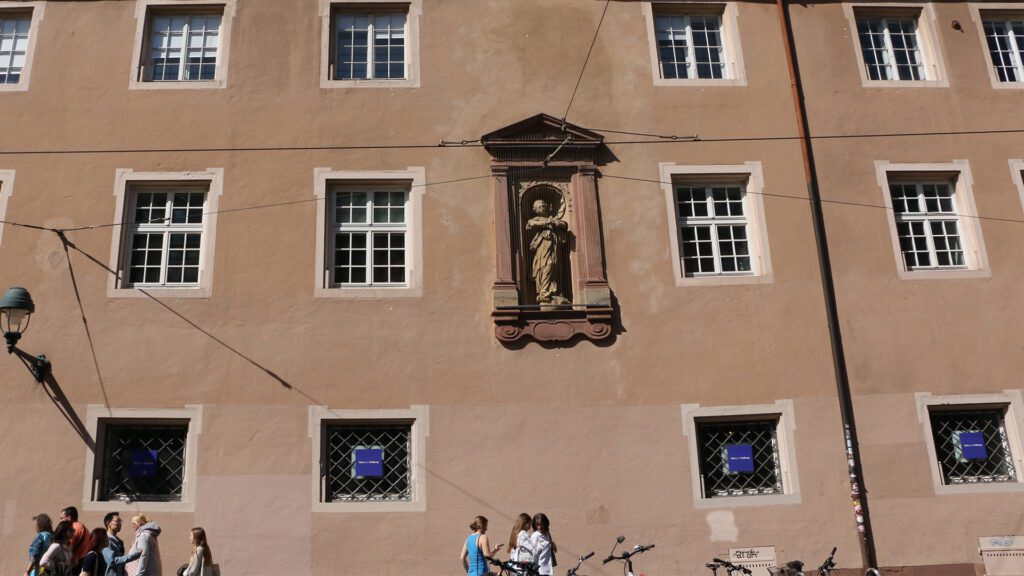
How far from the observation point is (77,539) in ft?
33.7

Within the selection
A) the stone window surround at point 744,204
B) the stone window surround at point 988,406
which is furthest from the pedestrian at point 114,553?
the stone window surround at point 988,406

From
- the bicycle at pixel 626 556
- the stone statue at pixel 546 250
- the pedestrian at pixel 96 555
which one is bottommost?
the bicycle at pixel 626 556

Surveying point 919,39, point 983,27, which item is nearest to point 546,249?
point 919,39

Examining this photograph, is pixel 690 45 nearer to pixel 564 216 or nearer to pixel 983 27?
pixel 564 216

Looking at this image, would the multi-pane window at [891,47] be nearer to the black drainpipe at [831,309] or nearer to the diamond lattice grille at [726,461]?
the black drainpipe at [831,309]

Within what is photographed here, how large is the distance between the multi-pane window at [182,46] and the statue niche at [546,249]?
503cm

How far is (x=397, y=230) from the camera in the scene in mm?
12945

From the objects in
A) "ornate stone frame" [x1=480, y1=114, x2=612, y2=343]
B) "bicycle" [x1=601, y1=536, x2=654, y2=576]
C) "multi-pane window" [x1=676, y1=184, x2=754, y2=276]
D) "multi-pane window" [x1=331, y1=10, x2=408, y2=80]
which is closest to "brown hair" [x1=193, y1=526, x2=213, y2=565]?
"ornate stone frame" [x1=480, y1=114, x2=612, y2=343]

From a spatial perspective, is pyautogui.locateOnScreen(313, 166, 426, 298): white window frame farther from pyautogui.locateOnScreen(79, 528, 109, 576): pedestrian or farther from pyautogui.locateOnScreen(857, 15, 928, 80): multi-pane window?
pyautogui.locateOnScreen(857, 15, 928, 80): multi-pane window

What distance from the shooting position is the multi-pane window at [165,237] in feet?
41.4

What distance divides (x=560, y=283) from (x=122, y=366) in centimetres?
585

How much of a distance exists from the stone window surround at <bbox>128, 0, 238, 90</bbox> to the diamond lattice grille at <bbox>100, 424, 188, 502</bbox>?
4.84 metres

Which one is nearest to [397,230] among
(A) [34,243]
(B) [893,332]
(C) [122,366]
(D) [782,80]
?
(C) [122,366]

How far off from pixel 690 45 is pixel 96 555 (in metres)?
10.6
